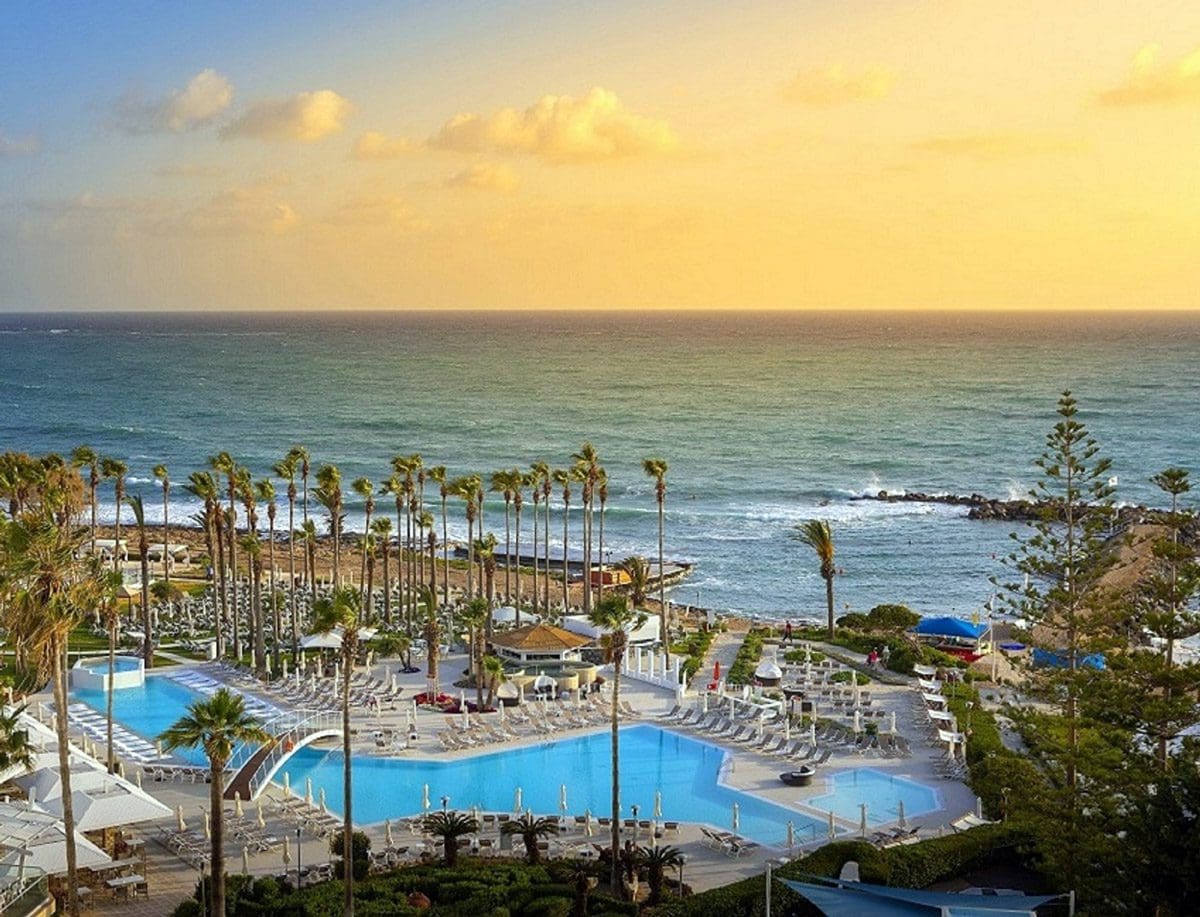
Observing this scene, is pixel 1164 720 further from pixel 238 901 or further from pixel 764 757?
pixel 238 901

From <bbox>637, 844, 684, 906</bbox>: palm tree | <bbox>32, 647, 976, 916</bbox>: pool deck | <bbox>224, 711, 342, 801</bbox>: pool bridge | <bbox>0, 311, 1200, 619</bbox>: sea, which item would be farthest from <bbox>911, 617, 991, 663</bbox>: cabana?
<bbox>637, 844, 684, 906</bbox>: palm tree

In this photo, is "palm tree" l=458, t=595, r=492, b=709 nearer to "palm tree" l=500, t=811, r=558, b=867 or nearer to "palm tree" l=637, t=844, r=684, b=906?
"palm tree" l=500, t=811, r=558, b=867

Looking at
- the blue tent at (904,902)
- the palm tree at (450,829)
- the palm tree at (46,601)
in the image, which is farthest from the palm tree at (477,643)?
the blue tent at (904,902)

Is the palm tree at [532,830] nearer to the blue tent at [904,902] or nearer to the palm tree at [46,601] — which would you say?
the blue tent at [904,902]

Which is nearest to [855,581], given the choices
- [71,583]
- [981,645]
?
[981,645]

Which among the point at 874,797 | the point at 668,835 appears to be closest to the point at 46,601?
the point at 668,835

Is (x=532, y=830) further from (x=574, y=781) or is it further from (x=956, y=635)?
(x=956, y=635)
